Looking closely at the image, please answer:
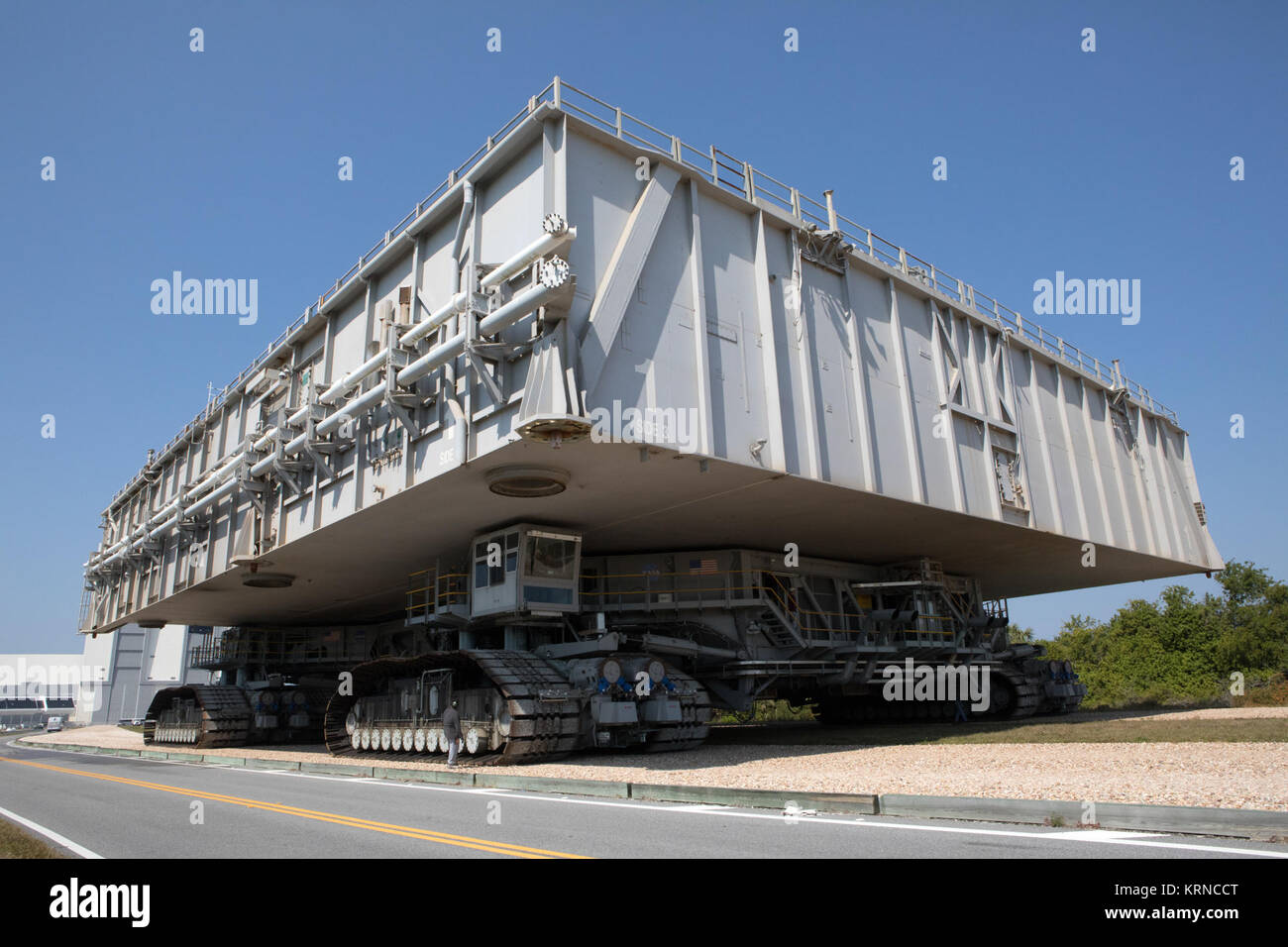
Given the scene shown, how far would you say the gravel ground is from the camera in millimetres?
9758

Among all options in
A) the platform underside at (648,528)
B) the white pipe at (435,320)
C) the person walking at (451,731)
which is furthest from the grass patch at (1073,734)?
the white pipe at (435,320)

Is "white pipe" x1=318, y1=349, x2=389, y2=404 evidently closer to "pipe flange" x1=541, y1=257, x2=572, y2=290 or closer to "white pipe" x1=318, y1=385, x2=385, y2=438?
"white pipe" x1=318, y1=385, x2=385, y2=438

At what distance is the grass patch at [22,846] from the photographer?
24.4ft

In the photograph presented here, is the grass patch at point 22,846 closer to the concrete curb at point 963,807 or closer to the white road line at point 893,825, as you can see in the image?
the white road line at point 893,825

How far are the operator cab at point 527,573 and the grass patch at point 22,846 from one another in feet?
43.5

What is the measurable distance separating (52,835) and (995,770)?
12.8 metres

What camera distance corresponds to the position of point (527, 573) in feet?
73.3

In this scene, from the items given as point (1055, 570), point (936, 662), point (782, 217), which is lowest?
point (936, 662)
